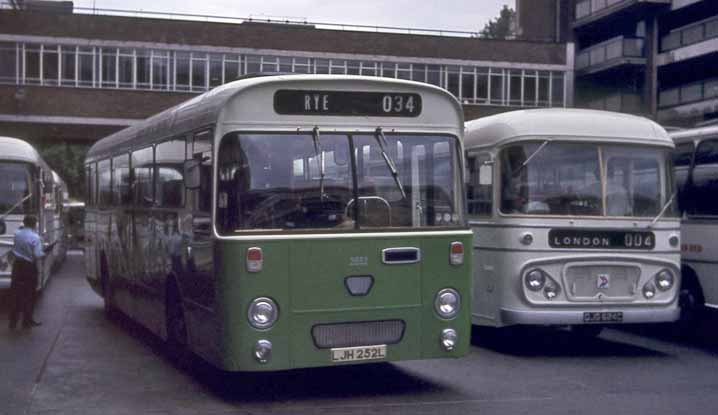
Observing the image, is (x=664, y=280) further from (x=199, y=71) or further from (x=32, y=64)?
(x=32, y=64)

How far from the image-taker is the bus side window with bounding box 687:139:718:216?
14805mm

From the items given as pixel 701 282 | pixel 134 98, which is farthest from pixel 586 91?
pixel 701 282

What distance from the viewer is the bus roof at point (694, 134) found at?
49.7 feet

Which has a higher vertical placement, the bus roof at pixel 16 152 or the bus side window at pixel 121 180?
the bus roof at pixel 16 152

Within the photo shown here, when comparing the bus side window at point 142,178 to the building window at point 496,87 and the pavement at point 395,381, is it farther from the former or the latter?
the building window at point 496,87

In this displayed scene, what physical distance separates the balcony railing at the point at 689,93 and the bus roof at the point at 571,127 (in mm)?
35249

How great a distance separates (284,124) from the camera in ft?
33.4

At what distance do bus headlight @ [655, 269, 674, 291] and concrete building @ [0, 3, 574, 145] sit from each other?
117 feet

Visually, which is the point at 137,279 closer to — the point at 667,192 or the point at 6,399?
the point at 6,399

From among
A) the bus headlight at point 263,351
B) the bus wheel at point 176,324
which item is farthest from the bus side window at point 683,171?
the bus headlight at point 263,351

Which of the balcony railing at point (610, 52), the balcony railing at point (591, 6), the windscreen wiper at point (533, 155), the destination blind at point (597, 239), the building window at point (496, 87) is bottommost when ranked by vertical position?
the destination blind at point (597, 239)

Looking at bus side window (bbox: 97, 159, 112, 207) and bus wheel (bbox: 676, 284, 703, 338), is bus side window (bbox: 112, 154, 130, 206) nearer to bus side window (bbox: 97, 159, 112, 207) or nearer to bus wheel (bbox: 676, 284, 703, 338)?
bus side window (bbox: 97, 159, 112, 207)

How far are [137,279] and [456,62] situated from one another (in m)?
42.1

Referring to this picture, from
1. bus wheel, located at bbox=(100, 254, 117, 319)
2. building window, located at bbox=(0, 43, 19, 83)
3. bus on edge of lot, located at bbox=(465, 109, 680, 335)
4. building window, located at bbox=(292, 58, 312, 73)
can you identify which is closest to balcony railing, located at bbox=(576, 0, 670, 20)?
building window, located at bbox=(292, 58, 312, 73)
